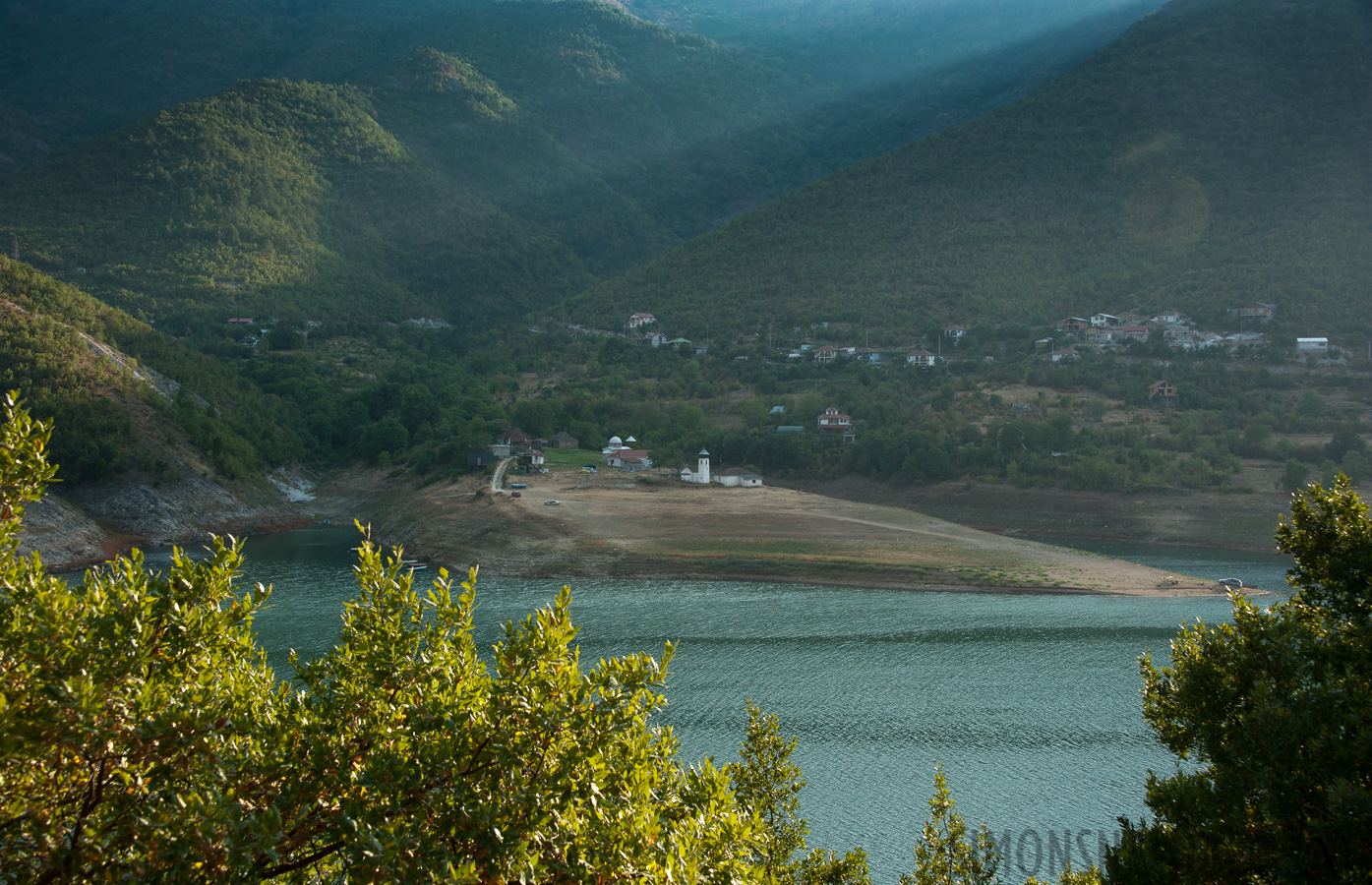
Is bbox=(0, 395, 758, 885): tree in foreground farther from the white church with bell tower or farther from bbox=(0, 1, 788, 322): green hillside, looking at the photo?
bbox=(0, 1, 788, 322): green hillside

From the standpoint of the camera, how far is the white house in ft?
188

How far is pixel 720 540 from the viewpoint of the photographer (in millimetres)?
45219

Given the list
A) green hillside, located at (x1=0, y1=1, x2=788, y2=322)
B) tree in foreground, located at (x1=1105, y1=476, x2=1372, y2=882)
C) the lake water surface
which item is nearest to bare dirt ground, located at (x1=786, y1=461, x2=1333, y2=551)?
the lake water surface

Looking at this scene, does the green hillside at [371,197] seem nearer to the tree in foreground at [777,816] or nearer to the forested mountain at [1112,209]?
the forested mountain at [1112,209]

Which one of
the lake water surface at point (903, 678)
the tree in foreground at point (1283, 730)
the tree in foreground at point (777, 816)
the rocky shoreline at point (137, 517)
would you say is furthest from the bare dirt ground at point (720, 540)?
the tree in foreground at point (1283, 730)

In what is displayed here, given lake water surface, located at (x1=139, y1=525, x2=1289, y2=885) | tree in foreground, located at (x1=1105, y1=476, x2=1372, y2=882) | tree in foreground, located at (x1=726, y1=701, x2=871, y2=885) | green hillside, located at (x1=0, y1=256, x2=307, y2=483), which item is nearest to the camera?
tree in foreground, located at (x1=1105, y1=476, x2=1372, y2=882)

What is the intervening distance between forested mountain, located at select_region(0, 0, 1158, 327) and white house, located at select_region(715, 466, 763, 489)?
5740cm

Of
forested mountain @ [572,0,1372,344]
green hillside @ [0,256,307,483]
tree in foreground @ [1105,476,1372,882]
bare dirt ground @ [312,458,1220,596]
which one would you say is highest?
forested mountain @ [572,0,1372,344]

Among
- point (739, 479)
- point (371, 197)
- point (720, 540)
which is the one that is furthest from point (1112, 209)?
point (371, 197)

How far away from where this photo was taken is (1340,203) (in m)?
86.9

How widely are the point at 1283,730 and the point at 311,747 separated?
758cm

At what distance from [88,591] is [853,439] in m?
61.7

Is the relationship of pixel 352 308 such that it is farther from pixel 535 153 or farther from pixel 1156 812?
pixel 1156 812

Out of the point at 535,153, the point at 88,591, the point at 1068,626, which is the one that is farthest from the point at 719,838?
the point at 535,153
